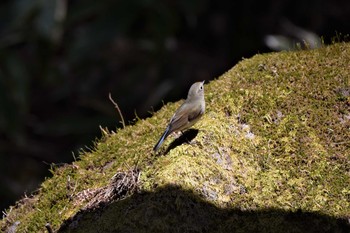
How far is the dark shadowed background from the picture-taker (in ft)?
29.3

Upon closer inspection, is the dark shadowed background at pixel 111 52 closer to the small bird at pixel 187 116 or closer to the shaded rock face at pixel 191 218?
the small bird at pixel 187 116

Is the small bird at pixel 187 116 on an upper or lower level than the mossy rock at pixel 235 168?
upper

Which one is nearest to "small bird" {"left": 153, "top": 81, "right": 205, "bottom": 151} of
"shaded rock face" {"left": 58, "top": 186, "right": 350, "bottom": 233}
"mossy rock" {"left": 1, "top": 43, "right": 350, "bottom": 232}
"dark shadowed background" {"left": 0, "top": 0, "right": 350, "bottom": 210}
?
"mossy rock" {"left": 1, "top": 43, "right": 350, "bottom": 232}

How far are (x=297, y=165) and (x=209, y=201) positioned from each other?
0.65 meters

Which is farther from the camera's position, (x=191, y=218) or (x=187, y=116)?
(x=187, y=116)

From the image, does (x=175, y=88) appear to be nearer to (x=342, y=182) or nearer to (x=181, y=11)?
(x=181, y=11)

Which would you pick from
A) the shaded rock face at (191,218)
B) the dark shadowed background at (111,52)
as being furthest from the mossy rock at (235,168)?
the dark shadowed background at (111,52)

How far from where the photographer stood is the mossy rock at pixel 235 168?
4.29m

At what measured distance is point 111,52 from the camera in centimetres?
1101

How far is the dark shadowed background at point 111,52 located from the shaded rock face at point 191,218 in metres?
3.79

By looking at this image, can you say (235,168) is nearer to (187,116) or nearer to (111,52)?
(187,116)

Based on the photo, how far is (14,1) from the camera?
893cm

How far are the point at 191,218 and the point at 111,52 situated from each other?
Answer: 7.02 meters

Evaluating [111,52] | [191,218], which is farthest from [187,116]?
[111,52]
